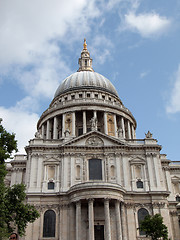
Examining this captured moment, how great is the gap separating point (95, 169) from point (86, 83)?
27.8 metres

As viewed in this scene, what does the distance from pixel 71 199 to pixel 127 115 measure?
28.0 metres

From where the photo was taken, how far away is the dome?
65188mm

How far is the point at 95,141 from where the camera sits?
147 feet

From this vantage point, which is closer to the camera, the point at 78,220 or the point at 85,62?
the point at 78,220

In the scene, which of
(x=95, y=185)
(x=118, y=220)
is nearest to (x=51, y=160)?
(x=95, y=185)

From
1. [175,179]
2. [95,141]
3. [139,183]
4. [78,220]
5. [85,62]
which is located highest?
[85,62]

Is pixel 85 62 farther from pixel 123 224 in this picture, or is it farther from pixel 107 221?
pixel 107 221

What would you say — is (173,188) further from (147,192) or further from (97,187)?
(97,187)

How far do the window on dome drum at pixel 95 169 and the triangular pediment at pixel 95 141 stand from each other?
2581 mm

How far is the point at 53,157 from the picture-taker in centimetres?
4331

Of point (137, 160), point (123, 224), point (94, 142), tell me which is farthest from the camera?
point (94, 142)

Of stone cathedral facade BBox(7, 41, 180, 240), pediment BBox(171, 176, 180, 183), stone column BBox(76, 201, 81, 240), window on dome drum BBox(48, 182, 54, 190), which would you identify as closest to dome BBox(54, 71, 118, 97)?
stone cathedral facade BBox(7, 41, 180, 240)

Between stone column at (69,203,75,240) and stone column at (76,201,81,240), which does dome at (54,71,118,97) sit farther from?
stone column at (76,201,81,240)

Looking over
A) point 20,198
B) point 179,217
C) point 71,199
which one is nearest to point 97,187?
point 71,199
